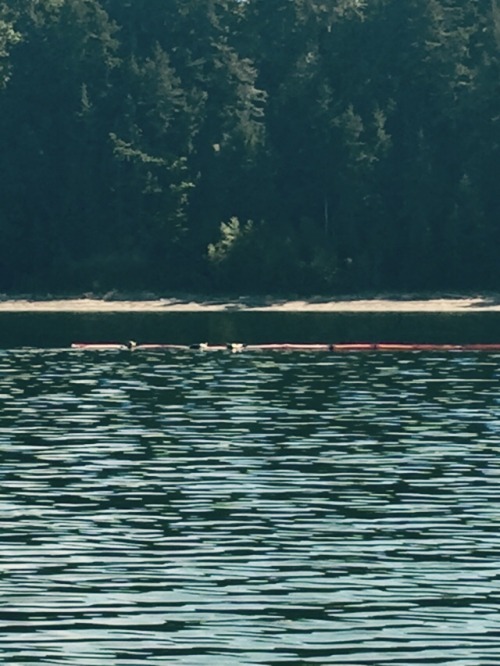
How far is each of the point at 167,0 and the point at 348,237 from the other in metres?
27.2

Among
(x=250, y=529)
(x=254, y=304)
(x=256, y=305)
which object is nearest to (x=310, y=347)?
(x=256, y=305)

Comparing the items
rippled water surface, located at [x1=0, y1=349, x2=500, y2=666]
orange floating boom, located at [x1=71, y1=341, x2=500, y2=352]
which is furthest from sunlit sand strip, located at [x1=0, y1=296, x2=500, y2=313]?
rippled water surface, located at [x1=0, y1=349, x2=500, y2=666]

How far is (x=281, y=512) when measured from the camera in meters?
41.2

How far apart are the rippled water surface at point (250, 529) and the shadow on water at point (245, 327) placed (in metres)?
38.0

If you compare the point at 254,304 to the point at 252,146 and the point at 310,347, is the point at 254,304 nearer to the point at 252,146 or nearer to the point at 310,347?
the point at 252,146

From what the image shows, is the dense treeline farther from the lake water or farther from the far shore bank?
the lake water

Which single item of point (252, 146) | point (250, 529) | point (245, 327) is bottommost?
point (245, 327)

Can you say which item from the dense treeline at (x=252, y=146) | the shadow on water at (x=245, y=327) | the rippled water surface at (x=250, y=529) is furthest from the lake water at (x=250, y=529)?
the dense treeline at (x=252, y=146)

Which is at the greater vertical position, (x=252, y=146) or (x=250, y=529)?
(x=252, y=146)

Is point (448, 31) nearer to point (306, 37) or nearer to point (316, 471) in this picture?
point (306, 37)

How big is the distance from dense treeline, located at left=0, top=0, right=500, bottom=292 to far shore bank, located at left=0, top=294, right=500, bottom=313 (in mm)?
2248

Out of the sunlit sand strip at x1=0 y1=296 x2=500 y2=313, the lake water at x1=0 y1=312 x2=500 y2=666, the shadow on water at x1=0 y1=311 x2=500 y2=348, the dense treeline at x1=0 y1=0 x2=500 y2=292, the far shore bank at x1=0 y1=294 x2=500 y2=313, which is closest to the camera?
the lake water at x1=0 y1=312 x2=500 y2=666

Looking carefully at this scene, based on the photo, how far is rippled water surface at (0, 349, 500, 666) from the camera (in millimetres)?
29688

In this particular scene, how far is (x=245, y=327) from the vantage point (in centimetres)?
12512
